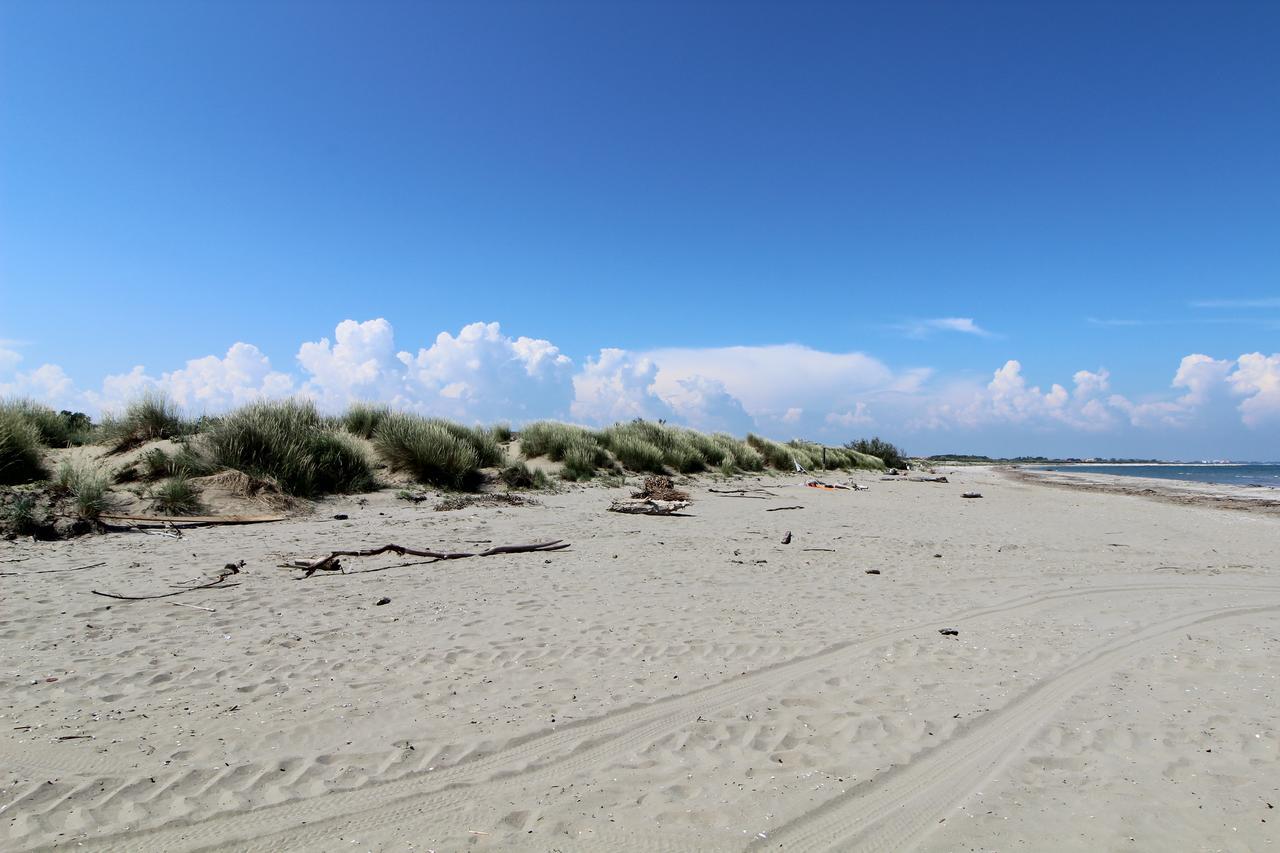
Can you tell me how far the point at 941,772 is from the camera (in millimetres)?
3148

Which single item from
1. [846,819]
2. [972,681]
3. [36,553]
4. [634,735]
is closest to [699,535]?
[972,681]

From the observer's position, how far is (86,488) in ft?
29.5

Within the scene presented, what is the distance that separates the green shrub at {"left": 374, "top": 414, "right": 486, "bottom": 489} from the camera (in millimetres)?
15094

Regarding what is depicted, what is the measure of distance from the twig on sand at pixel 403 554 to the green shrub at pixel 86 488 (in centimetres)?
373

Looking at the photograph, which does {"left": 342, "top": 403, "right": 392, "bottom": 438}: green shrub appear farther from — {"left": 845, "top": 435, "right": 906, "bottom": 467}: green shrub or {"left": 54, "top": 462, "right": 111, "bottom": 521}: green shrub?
{"left": 845, "top": 435, "right": 906, "bottom": 467}: green shrub

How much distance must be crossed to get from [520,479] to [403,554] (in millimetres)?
8262

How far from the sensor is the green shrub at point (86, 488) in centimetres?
870

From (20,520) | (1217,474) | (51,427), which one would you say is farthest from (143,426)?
(1217,474)

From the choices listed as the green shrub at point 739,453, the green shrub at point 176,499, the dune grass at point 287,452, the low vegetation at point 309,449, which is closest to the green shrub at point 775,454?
the green shrub at point 739,453

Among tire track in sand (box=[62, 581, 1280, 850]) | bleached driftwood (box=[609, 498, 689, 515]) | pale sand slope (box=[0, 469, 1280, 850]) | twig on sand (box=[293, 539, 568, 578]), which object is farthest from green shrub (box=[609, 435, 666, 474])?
tire track in sand (box=[62, 581, 1280, 850])

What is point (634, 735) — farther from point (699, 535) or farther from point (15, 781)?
point (699, 535)

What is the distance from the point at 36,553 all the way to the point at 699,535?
8410 millimetres

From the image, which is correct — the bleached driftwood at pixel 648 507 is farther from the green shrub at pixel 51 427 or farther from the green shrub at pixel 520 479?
the green shrub at pixel 51 427

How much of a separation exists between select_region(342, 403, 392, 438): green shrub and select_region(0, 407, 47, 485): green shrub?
6.74 m
